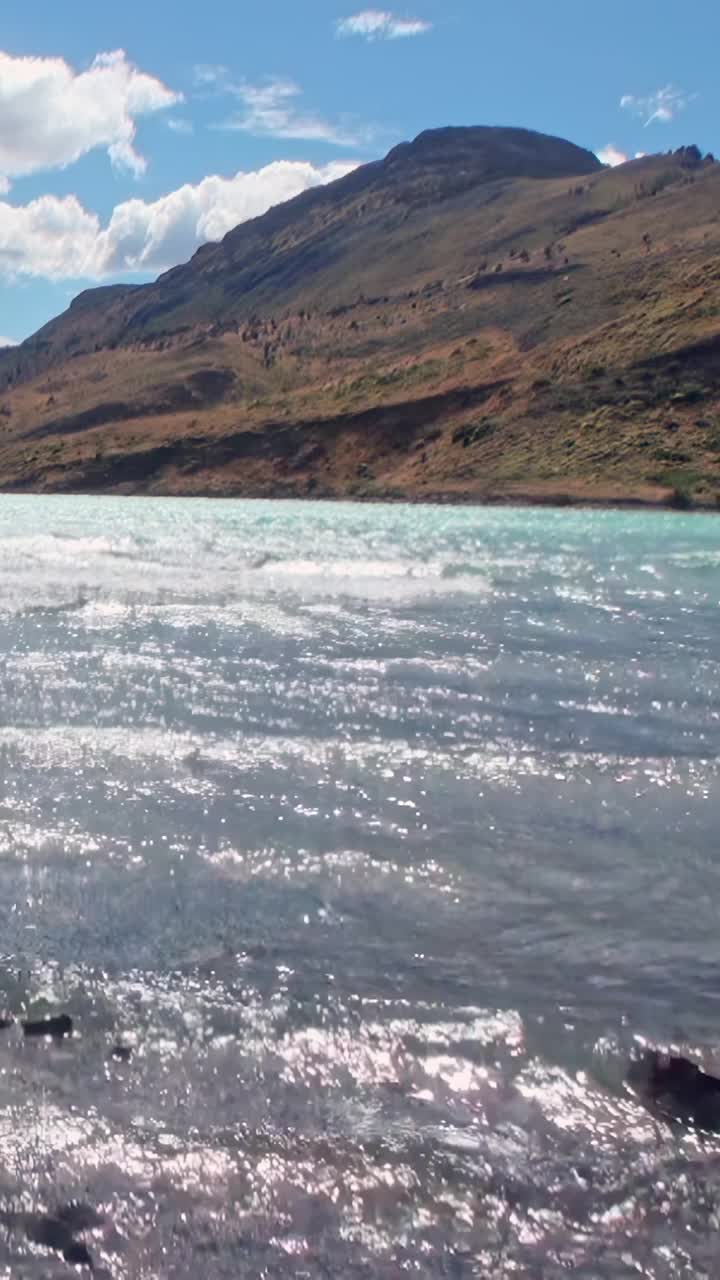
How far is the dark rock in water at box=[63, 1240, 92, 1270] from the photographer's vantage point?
5.85 meters

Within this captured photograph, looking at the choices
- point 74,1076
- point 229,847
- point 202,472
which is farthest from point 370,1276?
point 202,472

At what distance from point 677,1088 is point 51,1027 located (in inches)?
160

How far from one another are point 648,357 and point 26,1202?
101645 millimetres

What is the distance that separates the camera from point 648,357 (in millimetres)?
101188

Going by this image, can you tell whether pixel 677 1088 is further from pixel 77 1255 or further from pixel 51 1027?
pixel 51 1027

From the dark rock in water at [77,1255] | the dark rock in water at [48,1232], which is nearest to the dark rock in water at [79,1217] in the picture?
the dark rock in water at [48,1232]

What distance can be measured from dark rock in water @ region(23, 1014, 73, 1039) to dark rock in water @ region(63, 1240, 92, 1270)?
2.25 meters

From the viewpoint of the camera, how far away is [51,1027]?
8227 mm

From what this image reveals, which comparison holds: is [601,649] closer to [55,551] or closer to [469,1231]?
[469,1231]

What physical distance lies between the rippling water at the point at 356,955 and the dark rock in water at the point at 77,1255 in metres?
0.05

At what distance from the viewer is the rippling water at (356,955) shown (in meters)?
6.29

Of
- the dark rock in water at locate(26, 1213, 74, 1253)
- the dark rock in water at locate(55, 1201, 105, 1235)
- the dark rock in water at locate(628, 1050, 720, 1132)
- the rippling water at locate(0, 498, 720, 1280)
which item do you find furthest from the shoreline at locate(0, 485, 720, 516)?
the dark rock in water at locate(26, 1213, 74, 1253)

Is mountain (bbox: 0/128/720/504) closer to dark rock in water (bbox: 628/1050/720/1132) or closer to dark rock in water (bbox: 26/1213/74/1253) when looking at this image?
dark rock in water (bbox: 628/1050/720/1132)

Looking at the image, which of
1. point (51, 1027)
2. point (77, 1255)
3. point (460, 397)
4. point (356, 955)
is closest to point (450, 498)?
point (460, 397)
